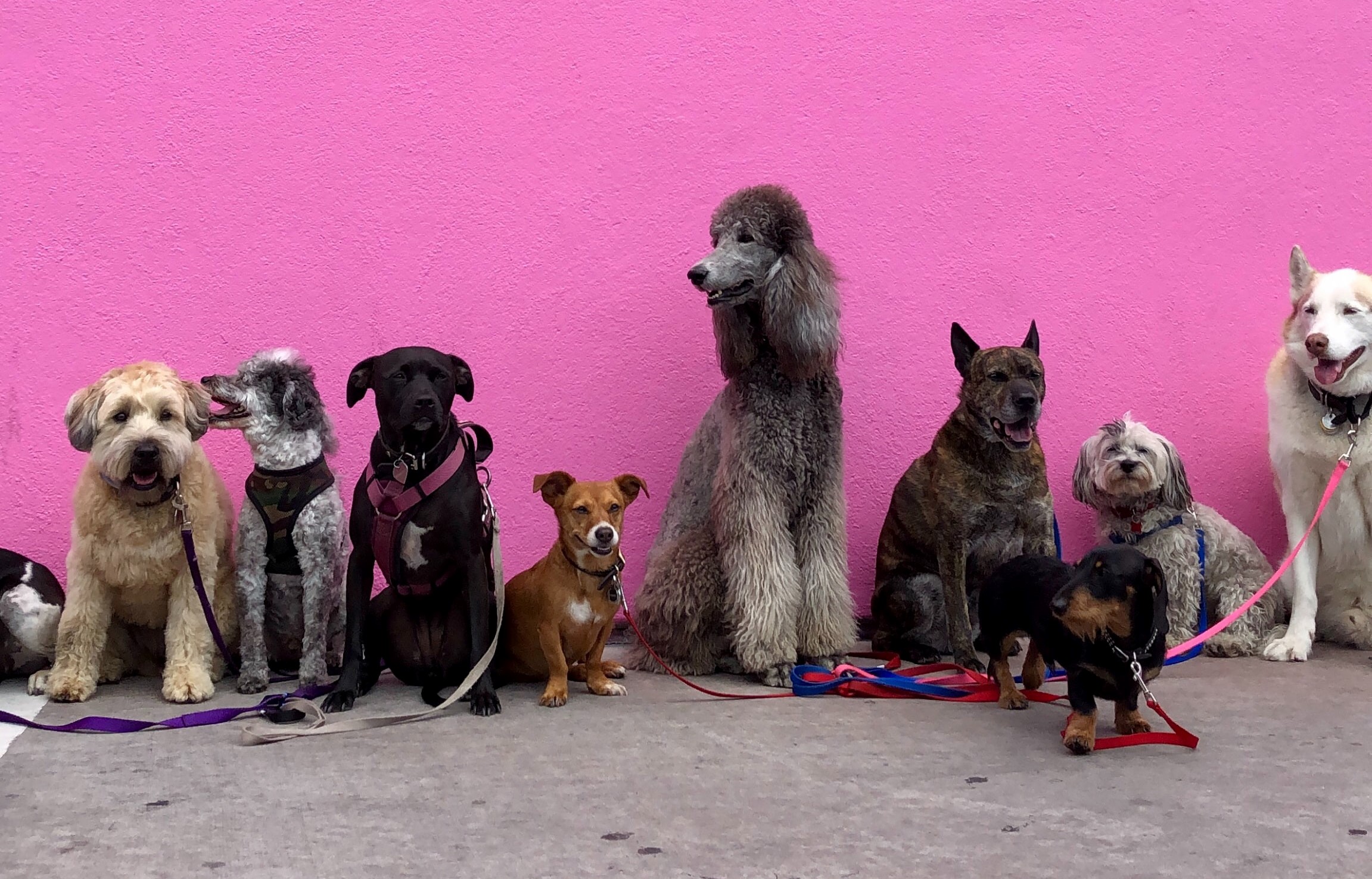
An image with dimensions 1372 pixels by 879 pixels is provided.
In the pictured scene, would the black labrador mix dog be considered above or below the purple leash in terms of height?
above

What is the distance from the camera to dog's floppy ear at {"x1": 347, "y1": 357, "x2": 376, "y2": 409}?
11.9 ft

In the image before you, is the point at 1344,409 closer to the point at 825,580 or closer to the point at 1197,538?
the point at 1197,538

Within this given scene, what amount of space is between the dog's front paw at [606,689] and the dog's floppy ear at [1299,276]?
290cm

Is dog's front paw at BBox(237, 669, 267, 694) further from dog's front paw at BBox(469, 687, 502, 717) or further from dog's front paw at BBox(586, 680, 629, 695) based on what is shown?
dog's front paw at BBox(586, 680, 629, 695)

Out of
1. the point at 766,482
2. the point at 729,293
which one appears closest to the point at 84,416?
the point at 729,293

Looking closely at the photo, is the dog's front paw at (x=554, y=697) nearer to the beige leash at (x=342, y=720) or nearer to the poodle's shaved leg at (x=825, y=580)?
the beige leash at (x=342, y=720)

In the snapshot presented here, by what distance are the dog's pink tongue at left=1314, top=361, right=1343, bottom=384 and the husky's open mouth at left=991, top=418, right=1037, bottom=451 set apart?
1149mm

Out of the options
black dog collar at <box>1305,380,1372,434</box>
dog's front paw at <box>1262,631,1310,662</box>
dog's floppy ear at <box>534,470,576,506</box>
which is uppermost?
black dog collar at <box>1305,380,1372,434</box>

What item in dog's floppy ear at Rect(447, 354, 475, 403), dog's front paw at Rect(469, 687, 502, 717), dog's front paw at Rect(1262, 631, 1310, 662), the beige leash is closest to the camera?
the beige leash

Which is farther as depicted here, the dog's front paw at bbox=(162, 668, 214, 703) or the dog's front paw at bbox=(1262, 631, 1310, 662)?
the dog's front paw at bbox=(1262, 631, 1310, 662)

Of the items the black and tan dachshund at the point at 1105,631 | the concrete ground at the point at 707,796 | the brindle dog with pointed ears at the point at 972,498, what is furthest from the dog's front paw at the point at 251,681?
the black and tan dachshund at the point at 1105,631

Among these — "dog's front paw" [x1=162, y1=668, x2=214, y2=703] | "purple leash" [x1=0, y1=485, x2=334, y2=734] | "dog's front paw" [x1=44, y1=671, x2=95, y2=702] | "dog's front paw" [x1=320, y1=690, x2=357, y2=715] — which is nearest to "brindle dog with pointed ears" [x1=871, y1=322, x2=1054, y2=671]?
"dog's front paw" [x1=320, y1=690, x2=357, y2=715]

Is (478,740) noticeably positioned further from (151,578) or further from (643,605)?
(151,578)

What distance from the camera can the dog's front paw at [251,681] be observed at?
12.5ft
